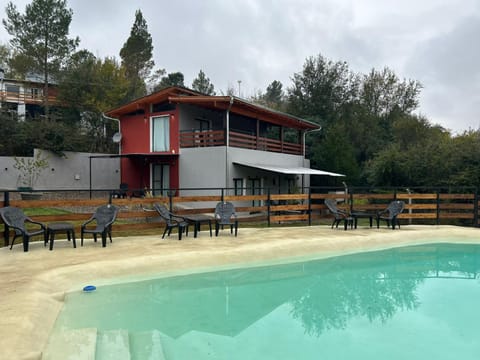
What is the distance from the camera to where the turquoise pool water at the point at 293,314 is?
167 inches

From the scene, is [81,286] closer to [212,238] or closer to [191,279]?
[191,279]

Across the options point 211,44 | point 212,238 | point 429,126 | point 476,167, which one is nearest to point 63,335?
point 212,238

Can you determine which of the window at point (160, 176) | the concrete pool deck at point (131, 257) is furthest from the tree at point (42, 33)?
the concrete pool deck at point (131, 257)

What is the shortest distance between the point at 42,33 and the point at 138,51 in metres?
10.5

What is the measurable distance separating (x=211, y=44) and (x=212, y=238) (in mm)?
21368

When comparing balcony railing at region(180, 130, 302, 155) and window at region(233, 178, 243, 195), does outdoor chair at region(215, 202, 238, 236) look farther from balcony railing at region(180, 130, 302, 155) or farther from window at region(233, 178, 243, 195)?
balcony railing at region(180, 130, 302, 155)

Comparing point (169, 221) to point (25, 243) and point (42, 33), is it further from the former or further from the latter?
point (42, 33)

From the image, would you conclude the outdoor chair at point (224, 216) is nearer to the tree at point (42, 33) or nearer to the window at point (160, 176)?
the window at point (160, 176)

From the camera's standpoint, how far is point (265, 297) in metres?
6.09

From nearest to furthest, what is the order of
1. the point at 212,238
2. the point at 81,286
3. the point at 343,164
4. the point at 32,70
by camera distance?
the point at 81,286
the point at 212,238
the point at 343,164
the point at 32,70

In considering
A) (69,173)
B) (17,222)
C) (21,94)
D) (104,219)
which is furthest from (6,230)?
(21,94)

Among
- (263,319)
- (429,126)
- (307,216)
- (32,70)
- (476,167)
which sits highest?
(32,70)

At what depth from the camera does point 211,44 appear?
27.0m

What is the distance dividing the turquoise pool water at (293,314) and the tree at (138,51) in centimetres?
3027
